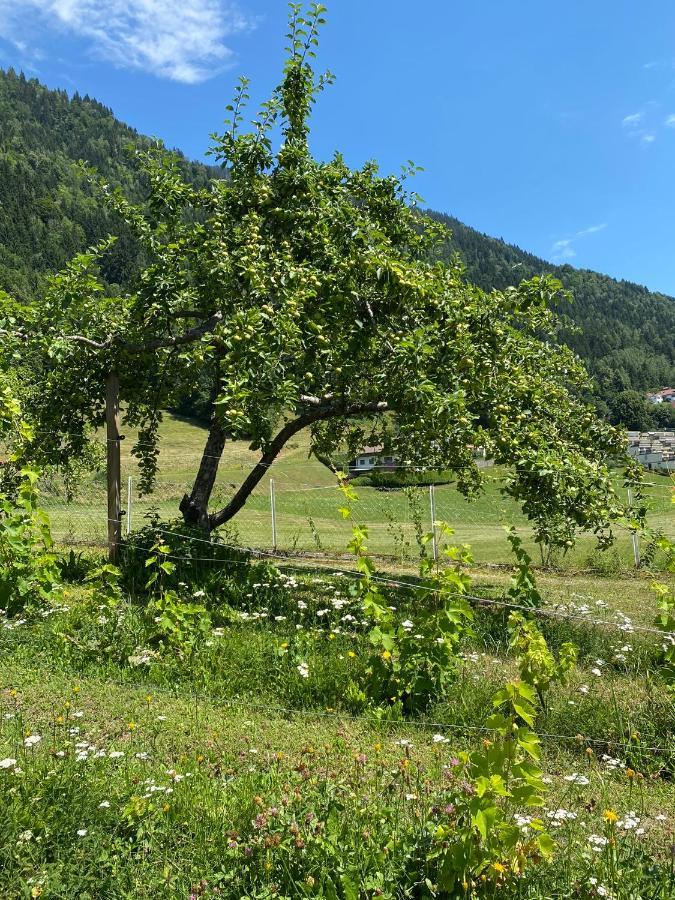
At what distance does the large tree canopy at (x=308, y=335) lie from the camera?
23.7ft

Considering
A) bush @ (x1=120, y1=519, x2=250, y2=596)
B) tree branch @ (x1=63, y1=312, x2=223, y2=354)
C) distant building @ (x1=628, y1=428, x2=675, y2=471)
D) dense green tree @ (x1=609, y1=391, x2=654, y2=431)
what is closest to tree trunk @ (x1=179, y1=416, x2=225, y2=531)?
bush @ (x1=120, y1=519, x2=250, y2=596)

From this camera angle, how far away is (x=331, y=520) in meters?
24.0

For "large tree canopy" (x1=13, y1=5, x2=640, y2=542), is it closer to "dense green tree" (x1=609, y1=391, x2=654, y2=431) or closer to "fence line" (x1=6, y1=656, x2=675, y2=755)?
"fence line" (x1=6, y1=656, x2=675, y2=755)

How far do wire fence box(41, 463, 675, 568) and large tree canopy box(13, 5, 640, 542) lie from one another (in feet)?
Answer: 3.21

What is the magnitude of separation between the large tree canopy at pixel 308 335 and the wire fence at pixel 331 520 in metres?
0.98

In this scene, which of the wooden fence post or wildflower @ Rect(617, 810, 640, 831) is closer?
wildflower @ Rect(617, 810, 640, 831)

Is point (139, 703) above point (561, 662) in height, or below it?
below

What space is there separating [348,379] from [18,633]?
5.03 metres

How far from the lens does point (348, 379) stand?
8.81 metres

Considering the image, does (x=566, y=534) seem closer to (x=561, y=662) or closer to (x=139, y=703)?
(x=561, y=662)

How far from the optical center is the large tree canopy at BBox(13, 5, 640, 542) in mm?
7238

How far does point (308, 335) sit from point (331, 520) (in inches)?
647

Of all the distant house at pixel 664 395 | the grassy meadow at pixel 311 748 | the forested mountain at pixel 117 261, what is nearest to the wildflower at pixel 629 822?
the grassy meadow at pixel 311 748

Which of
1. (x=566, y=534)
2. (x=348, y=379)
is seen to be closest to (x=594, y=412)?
(x=566, y=534)
